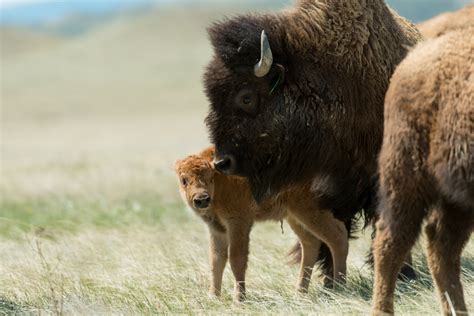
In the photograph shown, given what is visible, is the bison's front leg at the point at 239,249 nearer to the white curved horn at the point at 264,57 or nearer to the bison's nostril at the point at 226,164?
the bison's nostril at the point at 226,164

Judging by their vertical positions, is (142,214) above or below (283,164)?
below

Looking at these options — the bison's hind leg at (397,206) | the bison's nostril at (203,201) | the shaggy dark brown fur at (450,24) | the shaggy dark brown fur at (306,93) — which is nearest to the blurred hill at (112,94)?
the shaggy dark brown fur at (450,24)

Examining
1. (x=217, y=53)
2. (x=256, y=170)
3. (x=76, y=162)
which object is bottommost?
(x=76, y=162)

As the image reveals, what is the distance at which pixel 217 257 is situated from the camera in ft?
26.1

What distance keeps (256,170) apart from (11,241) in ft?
15.3

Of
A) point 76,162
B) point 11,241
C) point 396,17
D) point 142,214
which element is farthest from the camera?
point 76,162

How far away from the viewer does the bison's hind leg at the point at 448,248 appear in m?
5.54

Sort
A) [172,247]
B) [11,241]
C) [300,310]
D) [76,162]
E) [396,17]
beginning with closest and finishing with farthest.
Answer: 1. [300,310]
2. [396,17]
3. [172,247]
4. [11,241]
5. [76,162]

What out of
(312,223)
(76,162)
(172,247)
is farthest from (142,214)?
(76,162)

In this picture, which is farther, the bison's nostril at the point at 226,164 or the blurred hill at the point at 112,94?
the blurred hill at the point at 112,94

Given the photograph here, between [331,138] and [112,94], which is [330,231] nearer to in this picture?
[331,138]

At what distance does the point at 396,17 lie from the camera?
7348 millimetres

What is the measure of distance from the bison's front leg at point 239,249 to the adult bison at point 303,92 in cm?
93

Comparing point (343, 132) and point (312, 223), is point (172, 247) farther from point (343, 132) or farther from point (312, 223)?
point (343, 132)
